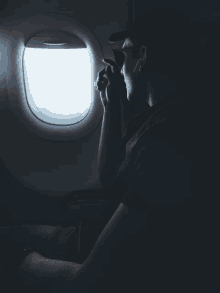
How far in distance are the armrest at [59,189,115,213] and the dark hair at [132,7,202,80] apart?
2.60ft

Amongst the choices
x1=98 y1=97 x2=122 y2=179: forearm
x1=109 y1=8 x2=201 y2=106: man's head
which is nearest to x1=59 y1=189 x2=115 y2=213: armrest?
x1=98 y1=97 x2=122 y2=179: forearm

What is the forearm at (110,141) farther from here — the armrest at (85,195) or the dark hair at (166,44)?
the dark hair at (166,44)

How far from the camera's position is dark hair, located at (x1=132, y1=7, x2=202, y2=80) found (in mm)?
701

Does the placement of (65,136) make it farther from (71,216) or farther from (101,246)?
(101,246)

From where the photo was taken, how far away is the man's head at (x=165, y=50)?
0.70m

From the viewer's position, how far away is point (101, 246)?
501 millimetres

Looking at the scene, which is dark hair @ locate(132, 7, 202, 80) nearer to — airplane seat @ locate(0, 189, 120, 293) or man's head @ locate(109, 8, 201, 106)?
man's head @ locate(109, 8, 201, 106)

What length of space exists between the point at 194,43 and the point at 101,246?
762 millimetres

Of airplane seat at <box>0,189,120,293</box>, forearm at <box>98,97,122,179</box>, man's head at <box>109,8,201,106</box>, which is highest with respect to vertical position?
man's head at <box>109,8,201,106</box>

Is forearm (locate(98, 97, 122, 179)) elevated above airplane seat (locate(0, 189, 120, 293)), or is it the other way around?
forearm (locate(98, 97, 122, 179))

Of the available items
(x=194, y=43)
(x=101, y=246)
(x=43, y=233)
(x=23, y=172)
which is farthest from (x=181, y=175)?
(x=23, y=172)

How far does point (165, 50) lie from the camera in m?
0.71

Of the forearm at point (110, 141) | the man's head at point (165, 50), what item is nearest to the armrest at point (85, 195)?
the forearm at point (110, 141)

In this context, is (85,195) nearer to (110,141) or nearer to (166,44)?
(110,141)
